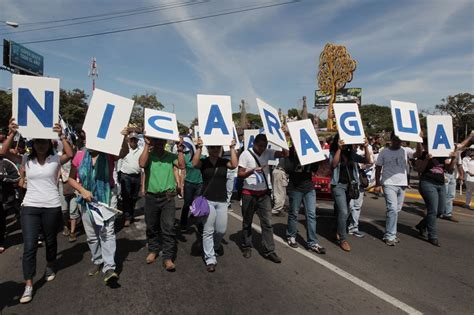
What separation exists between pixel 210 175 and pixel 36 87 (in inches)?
90.4

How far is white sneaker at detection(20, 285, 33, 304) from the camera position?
3.44m

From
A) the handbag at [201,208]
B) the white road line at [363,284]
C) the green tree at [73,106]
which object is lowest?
the white road line at [363,284]

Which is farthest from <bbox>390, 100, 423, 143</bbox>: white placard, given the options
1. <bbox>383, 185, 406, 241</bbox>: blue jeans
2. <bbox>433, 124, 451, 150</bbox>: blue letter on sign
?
<bbox>383, 185, 406, 241</bbox>: blue jeans

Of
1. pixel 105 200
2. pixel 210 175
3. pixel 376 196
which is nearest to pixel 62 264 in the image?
pixel 105 200

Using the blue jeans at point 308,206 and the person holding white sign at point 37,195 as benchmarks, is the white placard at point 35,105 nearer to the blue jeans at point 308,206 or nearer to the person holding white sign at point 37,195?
the person holding white sign at point 37,195

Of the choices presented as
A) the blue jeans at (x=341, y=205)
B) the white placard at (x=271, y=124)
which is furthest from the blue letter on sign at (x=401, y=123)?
the white placard at (x=271, y=124)

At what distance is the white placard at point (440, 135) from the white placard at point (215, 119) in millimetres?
3512

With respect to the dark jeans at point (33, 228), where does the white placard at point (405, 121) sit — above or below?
above

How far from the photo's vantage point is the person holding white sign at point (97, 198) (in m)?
3.90

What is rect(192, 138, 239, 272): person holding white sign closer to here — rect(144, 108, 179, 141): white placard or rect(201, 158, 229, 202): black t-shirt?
rect(201, 158, 229, 202): black t-shirt

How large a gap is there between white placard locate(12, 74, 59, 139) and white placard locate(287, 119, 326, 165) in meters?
3.12

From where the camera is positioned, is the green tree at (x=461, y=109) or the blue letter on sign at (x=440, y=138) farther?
the green tree at (x=461, y=109)

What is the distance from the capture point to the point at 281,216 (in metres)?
7.70

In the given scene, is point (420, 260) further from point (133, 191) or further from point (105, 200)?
point (133, 191)
